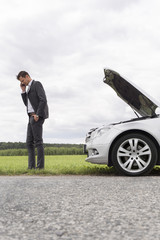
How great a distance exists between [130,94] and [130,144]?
124cm

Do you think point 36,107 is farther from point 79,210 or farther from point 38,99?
point 79,210

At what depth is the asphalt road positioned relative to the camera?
7.96 feet

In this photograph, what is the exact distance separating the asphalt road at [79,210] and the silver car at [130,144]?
3.21ft

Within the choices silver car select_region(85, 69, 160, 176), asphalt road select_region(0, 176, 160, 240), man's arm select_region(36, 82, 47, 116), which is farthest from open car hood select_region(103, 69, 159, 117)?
asphalt road select_region(0, 176, 160, 240)

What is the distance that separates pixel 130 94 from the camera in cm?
627

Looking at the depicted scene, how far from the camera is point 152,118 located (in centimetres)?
577

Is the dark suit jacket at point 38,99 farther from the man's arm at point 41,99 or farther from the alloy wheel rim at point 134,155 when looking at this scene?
the alloy wheel rim at point 134,155

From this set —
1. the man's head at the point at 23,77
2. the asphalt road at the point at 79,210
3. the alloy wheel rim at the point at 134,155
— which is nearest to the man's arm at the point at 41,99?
the man's head at the point at 23,77

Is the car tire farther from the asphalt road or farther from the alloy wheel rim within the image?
the asphalt road

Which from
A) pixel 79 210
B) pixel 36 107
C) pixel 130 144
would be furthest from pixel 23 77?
pixel 79 210

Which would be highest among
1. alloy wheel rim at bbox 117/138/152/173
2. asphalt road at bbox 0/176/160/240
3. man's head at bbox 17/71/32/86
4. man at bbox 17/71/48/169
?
man's head at bbox 17/71/32/86

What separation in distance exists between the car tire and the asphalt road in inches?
37.4

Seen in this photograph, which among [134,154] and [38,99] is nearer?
[134,154]

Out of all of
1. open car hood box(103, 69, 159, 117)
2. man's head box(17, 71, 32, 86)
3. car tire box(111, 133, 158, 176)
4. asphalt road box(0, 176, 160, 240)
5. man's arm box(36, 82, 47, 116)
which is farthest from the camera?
man's head box(17, 71, 32, 86)
